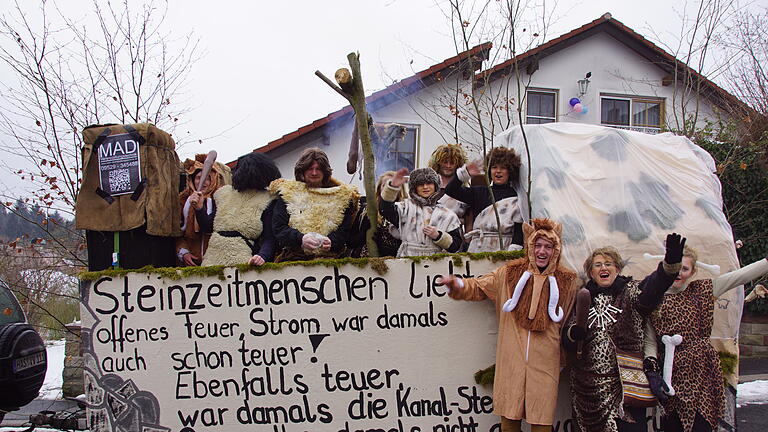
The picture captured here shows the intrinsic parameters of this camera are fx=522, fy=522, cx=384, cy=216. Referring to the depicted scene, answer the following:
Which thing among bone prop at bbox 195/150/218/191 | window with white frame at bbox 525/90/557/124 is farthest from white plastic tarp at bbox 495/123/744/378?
window with white frame at bbox 525/90/557/124

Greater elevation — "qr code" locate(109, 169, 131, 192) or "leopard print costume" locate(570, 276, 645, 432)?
"qr code" locate(109, 169, 131, 192)

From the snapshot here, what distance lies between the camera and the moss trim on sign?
3.30m

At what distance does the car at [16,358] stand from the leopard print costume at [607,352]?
347 cm

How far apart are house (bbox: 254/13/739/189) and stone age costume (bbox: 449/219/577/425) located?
22.8 feet

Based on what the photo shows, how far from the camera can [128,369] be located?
3.29 metres

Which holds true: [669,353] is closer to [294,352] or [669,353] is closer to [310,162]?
[294,352]

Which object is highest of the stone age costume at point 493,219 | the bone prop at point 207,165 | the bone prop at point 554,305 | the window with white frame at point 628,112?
the window with white frame at point 628,112

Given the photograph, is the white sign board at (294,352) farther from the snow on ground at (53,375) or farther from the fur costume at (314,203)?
the snow on ground at (53,375)

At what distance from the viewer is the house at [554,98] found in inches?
396

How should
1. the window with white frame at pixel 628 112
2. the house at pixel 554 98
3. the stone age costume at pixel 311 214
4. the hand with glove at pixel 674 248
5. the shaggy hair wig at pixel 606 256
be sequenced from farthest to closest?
the window with white frame at pixel 628 112, the house at pixel 554 98, the stone age costume at pixel 311 214, the shaggy hair wig at pixel 606 256, the hand with glove at pixel 674 248

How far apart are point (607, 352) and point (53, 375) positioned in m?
7.29

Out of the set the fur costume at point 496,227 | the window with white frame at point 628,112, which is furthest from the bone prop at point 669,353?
the window with white frame at point 628,112

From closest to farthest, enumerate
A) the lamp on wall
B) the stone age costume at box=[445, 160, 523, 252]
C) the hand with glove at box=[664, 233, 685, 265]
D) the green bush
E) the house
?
the hand with glove at box=[664, 233, 685, 265], the stone age costume at box=[445, 160, 523, 252], the green bush, the house, the lamp on wall

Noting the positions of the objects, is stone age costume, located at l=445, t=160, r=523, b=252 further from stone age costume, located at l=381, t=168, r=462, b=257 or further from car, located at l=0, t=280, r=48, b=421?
car, located at l=0, t=280, r=48, b=421
